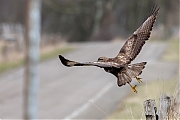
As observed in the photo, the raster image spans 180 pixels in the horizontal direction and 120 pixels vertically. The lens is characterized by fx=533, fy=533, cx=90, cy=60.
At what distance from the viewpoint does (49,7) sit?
44.2m

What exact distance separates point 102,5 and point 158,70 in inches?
994

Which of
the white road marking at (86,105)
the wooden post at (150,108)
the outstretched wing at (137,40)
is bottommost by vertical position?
the wooden post at (150,108)

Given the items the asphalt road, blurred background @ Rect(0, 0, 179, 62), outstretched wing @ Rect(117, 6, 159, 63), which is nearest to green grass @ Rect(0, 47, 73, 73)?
the asphalt road

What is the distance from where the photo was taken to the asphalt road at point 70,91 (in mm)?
13367

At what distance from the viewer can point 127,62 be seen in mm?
4879

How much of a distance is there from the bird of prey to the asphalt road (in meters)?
4.85

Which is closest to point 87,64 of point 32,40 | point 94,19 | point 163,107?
point 32,40

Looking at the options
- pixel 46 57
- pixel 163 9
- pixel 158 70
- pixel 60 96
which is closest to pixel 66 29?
pixel 163 9

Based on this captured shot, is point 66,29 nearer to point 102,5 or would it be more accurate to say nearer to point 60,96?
point 102,5

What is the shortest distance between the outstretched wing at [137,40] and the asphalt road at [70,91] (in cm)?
482

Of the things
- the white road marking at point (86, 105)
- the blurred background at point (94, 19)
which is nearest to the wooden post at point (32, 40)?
the white road marking at point (86, 105)

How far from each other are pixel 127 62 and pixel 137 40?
19.2 inches

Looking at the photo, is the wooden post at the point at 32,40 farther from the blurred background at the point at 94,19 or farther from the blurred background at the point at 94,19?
the blurred background at the point at 94,19

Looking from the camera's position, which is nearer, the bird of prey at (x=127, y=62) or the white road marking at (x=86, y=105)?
the bird of prey at (x=127, y=62)
